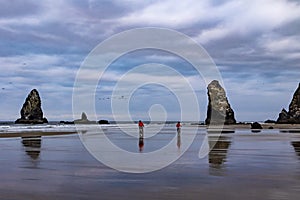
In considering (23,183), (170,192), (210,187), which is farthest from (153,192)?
(23,183)

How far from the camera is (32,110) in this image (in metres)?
160

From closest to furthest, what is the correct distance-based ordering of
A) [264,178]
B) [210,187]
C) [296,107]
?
[210,187], [264,178], [296,107]

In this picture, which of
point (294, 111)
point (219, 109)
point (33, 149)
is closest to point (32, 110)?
point (219, 109)

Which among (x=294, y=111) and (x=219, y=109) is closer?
(x=294, y=111)

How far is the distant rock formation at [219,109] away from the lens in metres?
134

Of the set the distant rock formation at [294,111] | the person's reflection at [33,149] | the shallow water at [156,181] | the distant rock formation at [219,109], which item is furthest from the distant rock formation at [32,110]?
the shallow water at [156,181]

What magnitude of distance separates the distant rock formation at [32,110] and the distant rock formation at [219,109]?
66544 millimetres

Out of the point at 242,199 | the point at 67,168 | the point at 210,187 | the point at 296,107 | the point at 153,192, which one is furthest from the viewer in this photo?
the point at 296,107

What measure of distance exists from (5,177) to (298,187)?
1023 cm

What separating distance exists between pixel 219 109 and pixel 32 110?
238 feet

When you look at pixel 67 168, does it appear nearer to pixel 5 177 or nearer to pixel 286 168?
pixel 5 177

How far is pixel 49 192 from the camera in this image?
12.1 metres

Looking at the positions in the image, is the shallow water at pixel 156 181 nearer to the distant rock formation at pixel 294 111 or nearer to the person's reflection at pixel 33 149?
the person's reflection at pixel 33 149

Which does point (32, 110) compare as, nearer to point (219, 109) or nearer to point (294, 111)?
point (219, 109)
